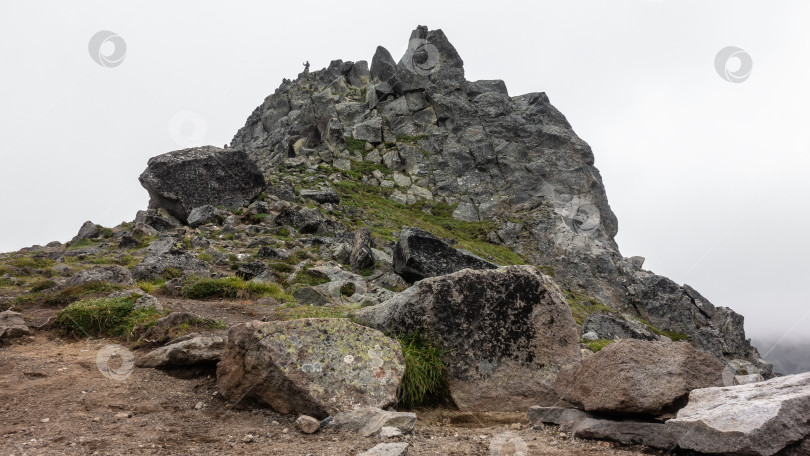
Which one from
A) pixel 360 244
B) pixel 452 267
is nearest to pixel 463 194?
pixel 360 244

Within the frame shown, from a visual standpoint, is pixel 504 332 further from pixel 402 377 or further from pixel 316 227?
pixel 316 227

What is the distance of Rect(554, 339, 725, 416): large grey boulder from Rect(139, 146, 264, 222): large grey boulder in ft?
98.2

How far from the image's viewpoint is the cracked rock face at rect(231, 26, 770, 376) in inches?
1683

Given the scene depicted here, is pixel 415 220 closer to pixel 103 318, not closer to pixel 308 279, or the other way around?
pixel 308 279

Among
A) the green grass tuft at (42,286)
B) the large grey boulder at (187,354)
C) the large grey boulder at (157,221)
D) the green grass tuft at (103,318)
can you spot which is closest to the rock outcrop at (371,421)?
the large grey boulder at (187,354)

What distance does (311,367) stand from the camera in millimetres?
7320

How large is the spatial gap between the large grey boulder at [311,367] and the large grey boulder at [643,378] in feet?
9.49

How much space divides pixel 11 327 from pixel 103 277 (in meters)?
4.49

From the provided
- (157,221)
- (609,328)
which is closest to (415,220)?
(157,221)

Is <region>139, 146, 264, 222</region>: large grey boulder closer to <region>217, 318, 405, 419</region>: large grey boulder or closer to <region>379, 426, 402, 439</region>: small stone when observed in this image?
<region>217, 318, 405, 419</region>: large grey boulder

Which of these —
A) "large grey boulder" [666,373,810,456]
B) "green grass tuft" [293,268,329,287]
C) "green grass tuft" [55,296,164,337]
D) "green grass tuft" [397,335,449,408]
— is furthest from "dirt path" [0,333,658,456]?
"green grass tuft" [293,268,329,287]

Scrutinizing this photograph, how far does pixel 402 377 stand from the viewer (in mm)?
7703

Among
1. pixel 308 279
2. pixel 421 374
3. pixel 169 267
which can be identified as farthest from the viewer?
pixel 308 279

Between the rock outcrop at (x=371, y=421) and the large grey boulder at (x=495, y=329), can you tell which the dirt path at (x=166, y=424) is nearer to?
the rock outcrop at (x=371, y=421)
